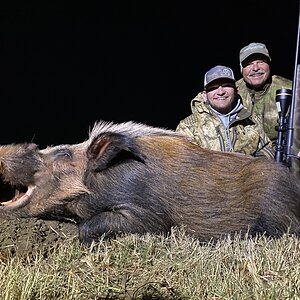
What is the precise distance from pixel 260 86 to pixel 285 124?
33.4 inches

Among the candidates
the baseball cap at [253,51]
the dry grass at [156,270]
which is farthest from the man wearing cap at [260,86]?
the dry grass at [156,270]

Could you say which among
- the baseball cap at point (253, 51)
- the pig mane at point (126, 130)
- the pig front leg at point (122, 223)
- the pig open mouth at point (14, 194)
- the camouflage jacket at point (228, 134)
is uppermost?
the baseball cap at point (253, 51)

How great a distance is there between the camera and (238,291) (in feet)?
14.3

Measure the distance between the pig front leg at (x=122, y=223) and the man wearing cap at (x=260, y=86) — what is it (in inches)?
96.9

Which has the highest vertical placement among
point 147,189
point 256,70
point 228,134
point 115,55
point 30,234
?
point 256,70

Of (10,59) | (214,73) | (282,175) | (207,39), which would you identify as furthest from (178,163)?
(207,39)

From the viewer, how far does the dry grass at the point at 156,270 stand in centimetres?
433

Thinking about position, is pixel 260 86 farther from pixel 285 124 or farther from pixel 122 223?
pixel 122 223

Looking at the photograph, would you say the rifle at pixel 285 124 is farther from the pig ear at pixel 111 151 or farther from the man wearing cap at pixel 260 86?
the pig ear at pixel 111 151

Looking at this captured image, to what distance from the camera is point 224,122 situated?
7.48m

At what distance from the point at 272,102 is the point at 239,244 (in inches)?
116

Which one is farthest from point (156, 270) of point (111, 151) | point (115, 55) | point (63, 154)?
point (115, 55)

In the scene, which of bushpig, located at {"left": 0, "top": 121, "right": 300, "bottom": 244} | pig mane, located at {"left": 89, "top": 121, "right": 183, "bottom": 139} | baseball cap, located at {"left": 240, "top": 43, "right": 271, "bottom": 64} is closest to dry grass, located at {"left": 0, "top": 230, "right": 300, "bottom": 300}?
bushpig, located at {"left": 0, "top": 121, "right": 300, "bottom": 244}

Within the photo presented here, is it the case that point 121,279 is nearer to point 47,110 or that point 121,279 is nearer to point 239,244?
point 239,244
